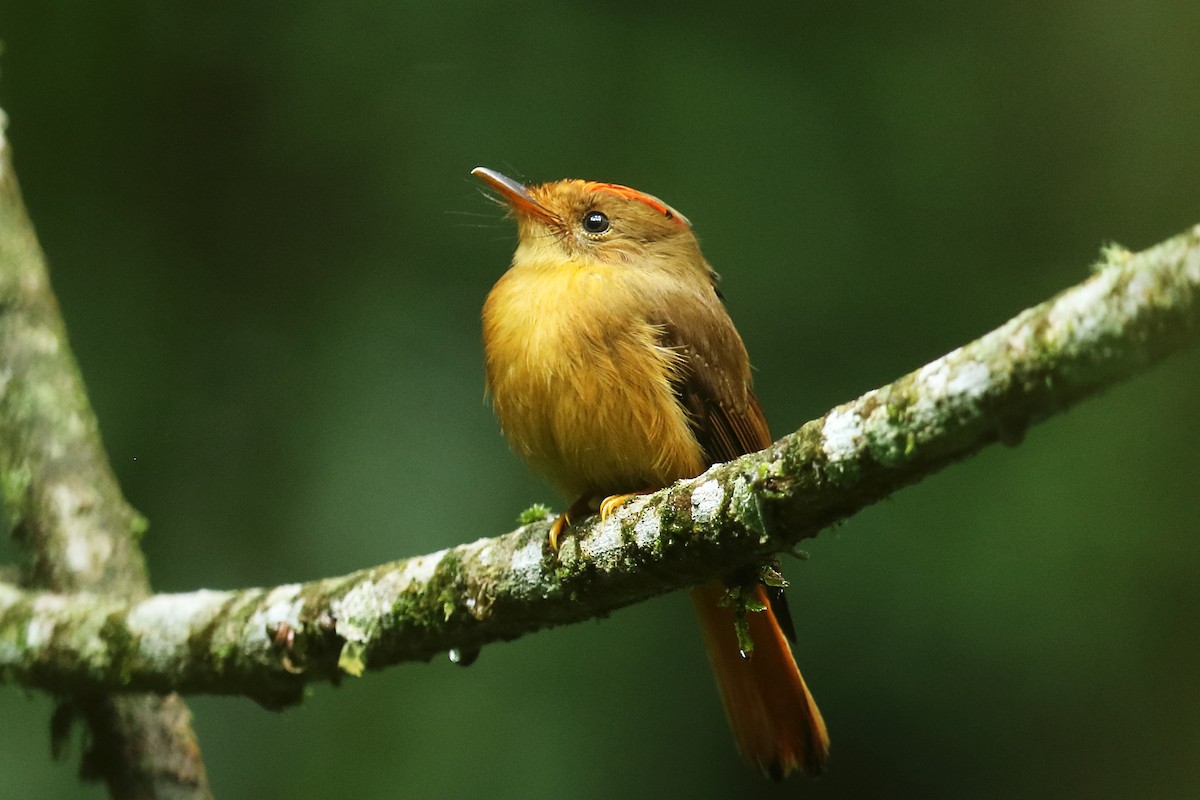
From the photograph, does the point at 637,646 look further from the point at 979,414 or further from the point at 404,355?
the point at 979,414

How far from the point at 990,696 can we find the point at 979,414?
2449mm

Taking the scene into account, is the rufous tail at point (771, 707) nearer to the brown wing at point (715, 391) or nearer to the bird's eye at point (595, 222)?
the brown wing at point (715, 391)

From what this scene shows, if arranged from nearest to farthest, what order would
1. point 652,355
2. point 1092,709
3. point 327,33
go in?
point 652,355 < point 1092,709 < point 327,33

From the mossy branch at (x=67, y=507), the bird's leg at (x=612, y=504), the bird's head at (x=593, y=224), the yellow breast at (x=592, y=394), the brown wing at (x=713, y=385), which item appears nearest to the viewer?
the bird's leg at (x=612, y=504)

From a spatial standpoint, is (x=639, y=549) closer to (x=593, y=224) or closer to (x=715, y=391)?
(x=715, y=391)

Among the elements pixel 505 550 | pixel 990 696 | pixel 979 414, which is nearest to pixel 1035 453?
pixel 990 696

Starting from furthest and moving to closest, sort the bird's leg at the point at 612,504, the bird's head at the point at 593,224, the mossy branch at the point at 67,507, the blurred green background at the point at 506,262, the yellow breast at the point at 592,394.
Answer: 1. the blurred green background at the point at 506,262
2. the bird's head at the point at 593,224
3. the mossy branch at the point at 67,507
4. the yellow breast at the point at 592,394
5. the bird's leg at the point at 612,504

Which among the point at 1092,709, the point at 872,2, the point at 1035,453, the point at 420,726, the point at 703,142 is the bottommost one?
the point at 1092,709

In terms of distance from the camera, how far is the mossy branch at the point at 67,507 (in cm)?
309

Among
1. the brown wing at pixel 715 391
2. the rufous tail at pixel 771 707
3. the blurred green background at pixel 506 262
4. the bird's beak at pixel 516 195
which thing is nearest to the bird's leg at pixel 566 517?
the brown wing at pixel 715 391

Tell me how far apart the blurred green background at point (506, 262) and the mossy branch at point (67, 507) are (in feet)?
1.94

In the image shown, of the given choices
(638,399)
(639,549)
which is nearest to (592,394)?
(638,399)

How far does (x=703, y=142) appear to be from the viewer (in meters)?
4.17

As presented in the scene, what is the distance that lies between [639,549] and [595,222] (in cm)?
144
